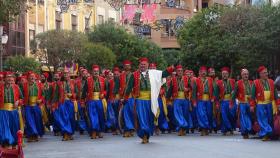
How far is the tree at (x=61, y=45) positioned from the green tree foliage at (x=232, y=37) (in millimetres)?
8656

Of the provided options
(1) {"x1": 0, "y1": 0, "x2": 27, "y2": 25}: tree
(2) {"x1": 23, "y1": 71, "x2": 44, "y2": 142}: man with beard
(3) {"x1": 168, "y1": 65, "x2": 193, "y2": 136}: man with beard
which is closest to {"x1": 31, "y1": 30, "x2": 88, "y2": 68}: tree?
(1) {"x1": 0, "y1": 0, "x2": 27, "y2": 25}: tree

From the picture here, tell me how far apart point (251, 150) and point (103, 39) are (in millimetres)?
36601

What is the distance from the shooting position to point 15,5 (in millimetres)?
21891

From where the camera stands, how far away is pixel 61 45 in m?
42.5

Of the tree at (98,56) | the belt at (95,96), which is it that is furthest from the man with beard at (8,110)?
the tree at (98,56)

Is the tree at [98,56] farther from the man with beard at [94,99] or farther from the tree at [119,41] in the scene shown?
the man with beard at [94,99]

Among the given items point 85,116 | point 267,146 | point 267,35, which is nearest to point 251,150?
point 267,146

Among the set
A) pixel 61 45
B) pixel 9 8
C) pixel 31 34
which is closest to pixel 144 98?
pixel 9 8

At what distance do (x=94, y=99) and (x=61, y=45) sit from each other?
22.3m

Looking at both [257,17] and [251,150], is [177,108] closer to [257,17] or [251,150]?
[251,150]

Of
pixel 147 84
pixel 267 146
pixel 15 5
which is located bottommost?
pixel 267 146

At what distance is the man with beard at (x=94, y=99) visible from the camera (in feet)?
67.1

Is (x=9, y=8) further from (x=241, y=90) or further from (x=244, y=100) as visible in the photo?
(x=244, y=100)

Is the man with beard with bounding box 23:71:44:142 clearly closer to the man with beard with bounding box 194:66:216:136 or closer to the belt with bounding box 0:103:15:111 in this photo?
the belt with bounding box 0:103:15:111
